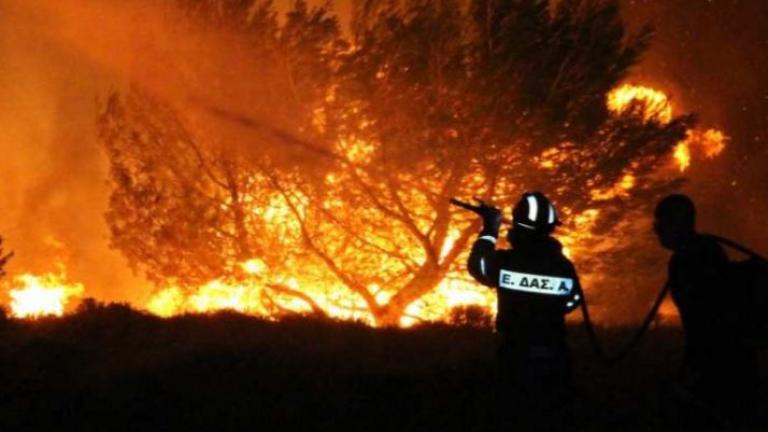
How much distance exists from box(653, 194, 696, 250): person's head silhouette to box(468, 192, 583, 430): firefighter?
2.79ft

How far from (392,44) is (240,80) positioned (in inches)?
116

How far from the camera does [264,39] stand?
13.8 meters

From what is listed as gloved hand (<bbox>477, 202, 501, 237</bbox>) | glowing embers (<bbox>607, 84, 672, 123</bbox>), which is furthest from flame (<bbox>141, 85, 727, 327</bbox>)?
gloved hand (<bbox>477, 202, 501, 237</bbox>)

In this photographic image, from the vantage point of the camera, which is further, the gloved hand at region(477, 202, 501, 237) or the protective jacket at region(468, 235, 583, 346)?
the gloved hand at region(477, 202, 501, 237)

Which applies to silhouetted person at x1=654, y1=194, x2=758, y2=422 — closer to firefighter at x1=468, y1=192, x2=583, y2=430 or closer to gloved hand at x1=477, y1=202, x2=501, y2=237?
firefighter at x1=468, y1=192, x2=583, y2=430

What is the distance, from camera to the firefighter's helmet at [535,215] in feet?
16.4

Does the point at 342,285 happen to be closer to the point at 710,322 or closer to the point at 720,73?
the point at 710,322

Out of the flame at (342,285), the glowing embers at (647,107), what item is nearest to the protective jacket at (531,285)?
the flame at (342,285)

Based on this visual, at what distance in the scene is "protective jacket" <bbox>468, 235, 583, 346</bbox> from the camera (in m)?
4.93

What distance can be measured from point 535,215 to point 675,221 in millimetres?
1016

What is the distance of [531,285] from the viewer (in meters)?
4.92

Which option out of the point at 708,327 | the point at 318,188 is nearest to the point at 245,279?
the point at 318,188

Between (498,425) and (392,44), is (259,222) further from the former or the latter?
(498,425)

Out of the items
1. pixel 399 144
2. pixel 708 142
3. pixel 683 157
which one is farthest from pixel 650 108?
pixel 708 142
